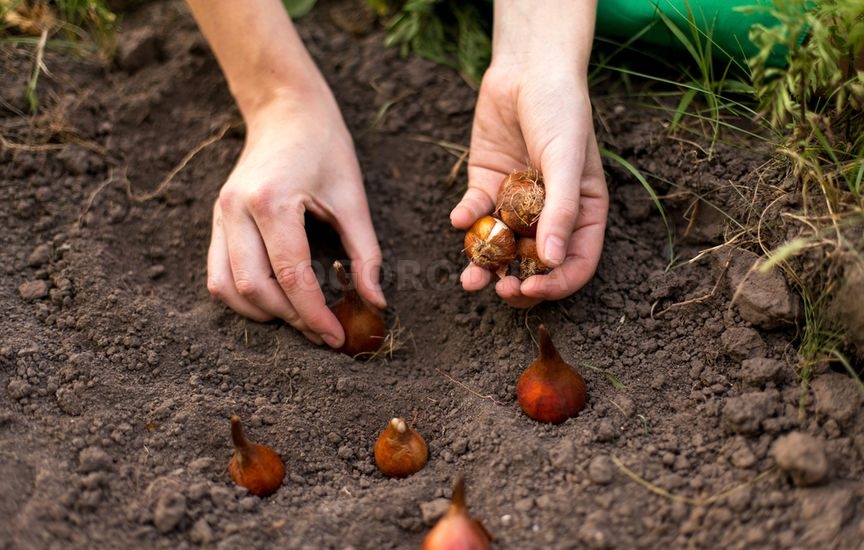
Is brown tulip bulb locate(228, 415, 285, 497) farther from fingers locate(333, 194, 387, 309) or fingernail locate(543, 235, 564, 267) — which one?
fingernail locate(543, 235, 564, 267)

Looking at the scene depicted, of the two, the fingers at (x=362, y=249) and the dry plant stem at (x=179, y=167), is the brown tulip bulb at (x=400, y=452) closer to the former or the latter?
the fingers at (x=362, y=249)

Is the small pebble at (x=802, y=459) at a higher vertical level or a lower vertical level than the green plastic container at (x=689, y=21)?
lower

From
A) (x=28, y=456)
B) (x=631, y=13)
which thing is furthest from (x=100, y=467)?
(x=631, y=13)

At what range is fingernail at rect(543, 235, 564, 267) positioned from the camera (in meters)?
1.79

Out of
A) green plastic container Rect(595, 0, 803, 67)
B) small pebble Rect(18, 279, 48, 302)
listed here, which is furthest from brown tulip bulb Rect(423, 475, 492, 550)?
green plastic container Rect(595, 0, 803, 67)

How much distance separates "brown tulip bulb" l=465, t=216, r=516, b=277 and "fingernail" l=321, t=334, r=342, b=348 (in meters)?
0.44

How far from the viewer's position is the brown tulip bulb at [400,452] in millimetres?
1788

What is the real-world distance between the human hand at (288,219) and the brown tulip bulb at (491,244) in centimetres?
35

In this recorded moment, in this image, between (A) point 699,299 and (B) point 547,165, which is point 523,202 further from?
(A) point 699,299

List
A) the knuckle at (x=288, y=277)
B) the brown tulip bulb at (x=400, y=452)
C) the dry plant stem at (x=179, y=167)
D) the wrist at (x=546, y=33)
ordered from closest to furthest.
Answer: the brown tulip bulb at (x=400, y=452) < the knuckle at (x=288, y=277) < the wrist at (x=546, y=33) < the dry plant stem at (x=179, y=167)

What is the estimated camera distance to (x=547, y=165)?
1913 mm

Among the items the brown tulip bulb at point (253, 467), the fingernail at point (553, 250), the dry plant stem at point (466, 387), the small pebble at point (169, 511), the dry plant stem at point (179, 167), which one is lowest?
the dry plant stem at point (466, 387)

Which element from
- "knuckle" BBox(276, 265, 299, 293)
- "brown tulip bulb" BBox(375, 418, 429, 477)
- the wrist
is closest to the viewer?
"brown tulip bulb" BBox(375, 418, 429, 477)

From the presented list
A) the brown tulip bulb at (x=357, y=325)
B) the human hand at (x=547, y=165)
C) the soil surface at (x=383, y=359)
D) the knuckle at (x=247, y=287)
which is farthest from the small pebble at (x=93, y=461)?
the human hand at (x=547, y=165)
